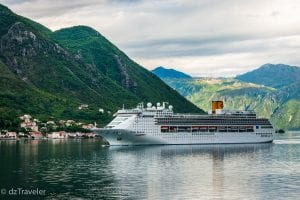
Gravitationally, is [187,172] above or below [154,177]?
above

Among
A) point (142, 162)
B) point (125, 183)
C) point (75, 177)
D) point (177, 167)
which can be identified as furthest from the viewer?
point (142, 162)

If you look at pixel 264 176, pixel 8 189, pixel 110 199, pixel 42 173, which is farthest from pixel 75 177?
pixel 264 176

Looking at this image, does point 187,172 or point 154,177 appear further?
point 187,172

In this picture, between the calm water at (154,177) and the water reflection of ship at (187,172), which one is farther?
the water reflection of ship at (187,172)

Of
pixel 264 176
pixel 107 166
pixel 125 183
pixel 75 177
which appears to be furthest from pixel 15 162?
pixel 264 176

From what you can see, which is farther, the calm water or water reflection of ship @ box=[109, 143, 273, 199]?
water reflection of ship @ box=[109, 143, 273, 199]

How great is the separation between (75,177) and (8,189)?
1976 cm

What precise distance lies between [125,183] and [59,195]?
16791 mm

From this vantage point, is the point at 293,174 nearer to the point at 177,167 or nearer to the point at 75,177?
the point at 177,167

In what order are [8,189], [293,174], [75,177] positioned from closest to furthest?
[8,189] < [75,177] < [293,174]

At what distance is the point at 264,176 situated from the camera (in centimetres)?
11306

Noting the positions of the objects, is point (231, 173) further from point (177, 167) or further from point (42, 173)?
point (42, 173)

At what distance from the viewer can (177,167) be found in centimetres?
13062

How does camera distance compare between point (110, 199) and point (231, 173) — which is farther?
point (231, 173)
